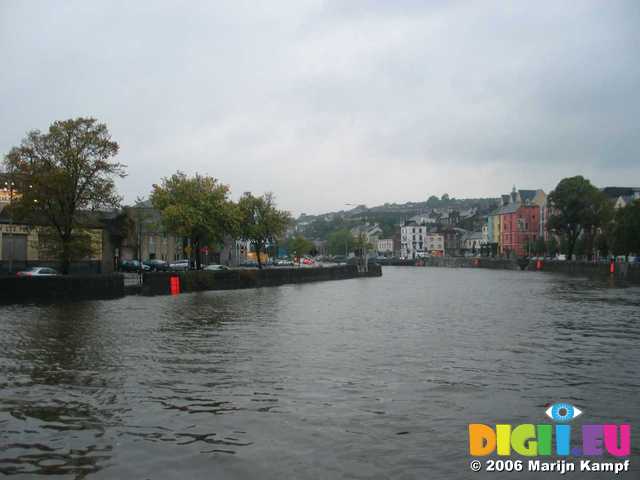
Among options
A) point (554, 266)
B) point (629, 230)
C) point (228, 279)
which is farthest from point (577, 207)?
point (228, 279)

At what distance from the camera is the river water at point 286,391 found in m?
9.91

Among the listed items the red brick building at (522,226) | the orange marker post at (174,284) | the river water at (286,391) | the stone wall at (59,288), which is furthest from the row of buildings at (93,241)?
the red brick building at (522,226)

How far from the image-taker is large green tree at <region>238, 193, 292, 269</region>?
7512cm

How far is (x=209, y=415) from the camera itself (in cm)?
1220

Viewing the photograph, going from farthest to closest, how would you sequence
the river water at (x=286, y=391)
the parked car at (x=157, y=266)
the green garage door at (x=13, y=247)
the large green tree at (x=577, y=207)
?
the large green tree at (x=577, y=207)
the parked car at (x=157, y=266)
the green garage door at (x=13, y=247)
the river water at (x=286, y=391)

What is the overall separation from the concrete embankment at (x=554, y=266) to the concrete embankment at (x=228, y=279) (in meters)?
36.7

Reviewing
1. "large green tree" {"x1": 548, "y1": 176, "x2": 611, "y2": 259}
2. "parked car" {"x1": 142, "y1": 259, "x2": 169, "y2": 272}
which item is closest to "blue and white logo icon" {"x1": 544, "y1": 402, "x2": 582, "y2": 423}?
"parked car" {"x1": 142, "y1": 259, "x2": 169, "y2": 272}

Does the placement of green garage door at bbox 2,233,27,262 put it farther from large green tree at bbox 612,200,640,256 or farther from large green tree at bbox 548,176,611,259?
large green tree at bbox 548,176,611,259

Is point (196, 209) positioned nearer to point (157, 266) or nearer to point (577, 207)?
point (157, 266)

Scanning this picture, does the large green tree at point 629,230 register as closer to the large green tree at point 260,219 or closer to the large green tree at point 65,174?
the large green tree at point 260,219

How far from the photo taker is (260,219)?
76.0 m

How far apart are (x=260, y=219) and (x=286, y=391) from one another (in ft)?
204

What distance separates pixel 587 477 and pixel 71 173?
130ft

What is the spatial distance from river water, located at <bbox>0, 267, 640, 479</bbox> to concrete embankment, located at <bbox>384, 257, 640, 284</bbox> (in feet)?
188
